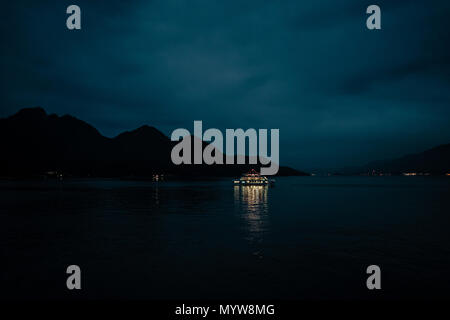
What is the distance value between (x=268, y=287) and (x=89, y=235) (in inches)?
668

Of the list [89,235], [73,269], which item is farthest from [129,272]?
[89,235]

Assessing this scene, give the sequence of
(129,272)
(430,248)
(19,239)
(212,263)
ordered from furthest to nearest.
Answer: (19,239), (430,248), (212,263), (129,272)
